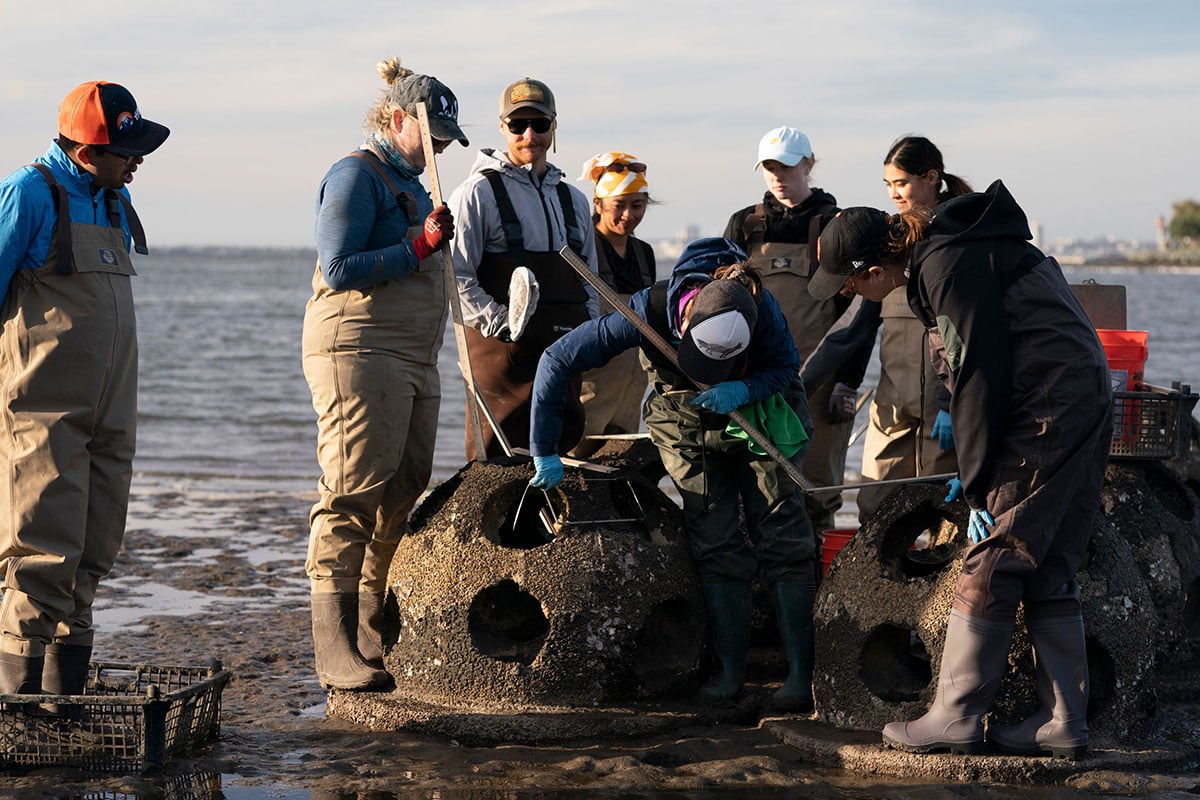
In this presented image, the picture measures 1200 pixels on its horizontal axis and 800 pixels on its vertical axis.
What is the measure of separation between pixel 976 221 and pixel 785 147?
2.39 m

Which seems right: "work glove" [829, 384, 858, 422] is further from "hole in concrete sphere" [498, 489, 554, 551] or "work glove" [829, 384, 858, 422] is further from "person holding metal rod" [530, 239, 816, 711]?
"hole in concrete sphere" [498, 489, 554, 551]

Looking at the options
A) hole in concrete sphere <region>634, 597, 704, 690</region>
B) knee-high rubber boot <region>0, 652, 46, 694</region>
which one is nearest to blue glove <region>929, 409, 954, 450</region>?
hole in concrete sphere <region>634, 597, 704, 690</region>

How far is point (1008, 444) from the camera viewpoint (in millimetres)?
4949

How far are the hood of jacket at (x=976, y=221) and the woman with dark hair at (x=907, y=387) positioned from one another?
115 cm

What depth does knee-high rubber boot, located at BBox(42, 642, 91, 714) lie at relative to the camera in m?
5.39

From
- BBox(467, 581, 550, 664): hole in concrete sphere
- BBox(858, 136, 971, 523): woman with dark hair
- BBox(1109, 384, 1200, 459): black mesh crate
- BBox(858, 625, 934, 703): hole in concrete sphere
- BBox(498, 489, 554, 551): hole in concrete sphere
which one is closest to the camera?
BBox(858, 625, 934, 703): hole in concrete sphere

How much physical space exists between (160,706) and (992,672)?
2893 millimetres

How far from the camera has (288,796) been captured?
5.00 meters

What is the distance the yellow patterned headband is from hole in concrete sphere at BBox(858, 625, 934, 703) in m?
3.21

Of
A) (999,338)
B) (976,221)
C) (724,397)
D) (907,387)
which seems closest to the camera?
(999,338)

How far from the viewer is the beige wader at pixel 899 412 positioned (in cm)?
663

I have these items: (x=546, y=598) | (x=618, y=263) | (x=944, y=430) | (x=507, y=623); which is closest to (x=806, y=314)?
(x=618, y=263)

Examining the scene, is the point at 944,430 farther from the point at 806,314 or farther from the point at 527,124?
the point at 527,124

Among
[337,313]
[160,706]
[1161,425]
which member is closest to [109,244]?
[337,313]
